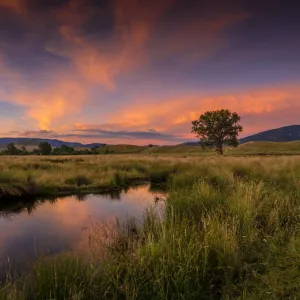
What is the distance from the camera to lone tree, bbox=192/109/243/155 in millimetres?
61384

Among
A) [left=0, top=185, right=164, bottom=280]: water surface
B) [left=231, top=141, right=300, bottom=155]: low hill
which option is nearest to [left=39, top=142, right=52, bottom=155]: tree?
[left=231, top=141, right=300, bottom=155]: low hill

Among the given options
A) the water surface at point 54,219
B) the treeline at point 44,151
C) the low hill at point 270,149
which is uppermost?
the treeline at point 44,151

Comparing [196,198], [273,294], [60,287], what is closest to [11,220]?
[196,198]

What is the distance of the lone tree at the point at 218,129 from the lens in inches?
2417

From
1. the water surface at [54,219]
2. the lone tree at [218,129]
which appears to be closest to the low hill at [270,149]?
the lone tree at [218,129]

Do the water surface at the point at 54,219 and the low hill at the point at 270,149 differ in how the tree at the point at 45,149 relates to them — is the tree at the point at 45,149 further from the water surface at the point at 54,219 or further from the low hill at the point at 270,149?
the water surface at the point at 54,219

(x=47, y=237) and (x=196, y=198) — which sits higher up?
(x=196, y=198)

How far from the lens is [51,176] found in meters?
20.0

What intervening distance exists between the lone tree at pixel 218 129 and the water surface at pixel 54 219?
4577 cm

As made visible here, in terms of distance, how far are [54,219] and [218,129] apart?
53.2 m

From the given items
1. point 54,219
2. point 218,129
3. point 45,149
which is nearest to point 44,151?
point 45,149

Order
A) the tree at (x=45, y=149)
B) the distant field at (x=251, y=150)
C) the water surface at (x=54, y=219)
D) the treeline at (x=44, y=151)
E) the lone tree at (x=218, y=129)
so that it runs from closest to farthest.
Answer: the water surface at (x=54, y=219) → the lone tree at (x=218, y=129) → the distant field at (x=251, y=150) → the treeline at (x=44, y=151) → the tree at (x=45, y=149)

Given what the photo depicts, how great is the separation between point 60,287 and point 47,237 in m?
4.87

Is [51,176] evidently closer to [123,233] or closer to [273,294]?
[123,233]
